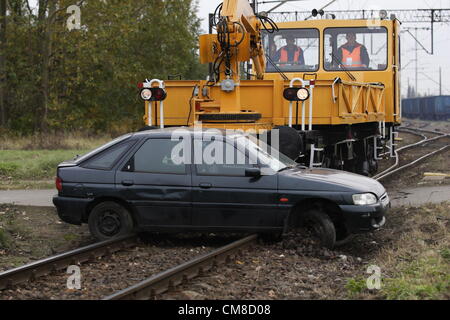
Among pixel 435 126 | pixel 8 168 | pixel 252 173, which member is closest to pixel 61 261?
pixel 252 173

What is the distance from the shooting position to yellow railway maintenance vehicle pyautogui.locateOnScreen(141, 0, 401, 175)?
1272cm

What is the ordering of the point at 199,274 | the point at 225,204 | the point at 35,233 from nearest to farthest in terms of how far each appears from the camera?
the point at 199,274, the point at 225,204, the point at 35,233

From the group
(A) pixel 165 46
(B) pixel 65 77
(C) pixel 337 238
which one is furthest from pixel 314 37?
(A) pixel 165 46

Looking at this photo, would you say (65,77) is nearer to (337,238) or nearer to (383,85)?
(383,85)

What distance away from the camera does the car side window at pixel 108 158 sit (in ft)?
31.7

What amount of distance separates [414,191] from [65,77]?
21.6 metres

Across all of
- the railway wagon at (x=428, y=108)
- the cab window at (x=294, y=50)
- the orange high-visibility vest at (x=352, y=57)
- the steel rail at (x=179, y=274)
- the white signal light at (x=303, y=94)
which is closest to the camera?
the steel rail at (x=179, y=274)

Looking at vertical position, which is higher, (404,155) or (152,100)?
(152,100)

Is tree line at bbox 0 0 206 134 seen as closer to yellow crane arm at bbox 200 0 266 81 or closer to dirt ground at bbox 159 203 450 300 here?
yellow crane arm at bbox 200 0 266 81

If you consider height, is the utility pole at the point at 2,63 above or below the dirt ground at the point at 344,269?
above

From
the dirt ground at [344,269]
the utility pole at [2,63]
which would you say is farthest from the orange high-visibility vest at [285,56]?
the utility pole at [2,63]

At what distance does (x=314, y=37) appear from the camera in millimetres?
16609

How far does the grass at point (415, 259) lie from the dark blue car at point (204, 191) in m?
0.54
